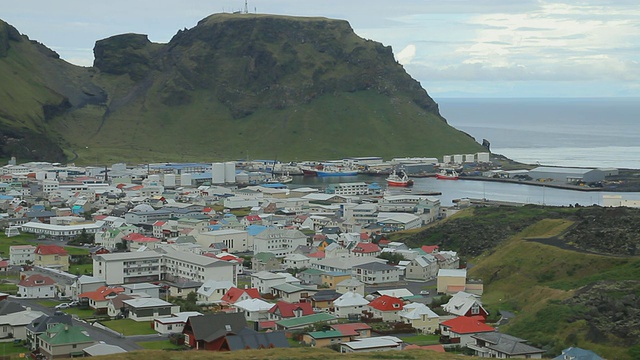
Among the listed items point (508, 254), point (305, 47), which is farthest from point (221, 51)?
point (508, 254)

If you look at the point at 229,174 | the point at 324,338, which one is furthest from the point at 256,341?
the point at 229,174

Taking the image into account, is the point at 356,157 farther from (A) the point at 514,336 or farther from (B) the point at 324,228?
(A) the point at 514,336

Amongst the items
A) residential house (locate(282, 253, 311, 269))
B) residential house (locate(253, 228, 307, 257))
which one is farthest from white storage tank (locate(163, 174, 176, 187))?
residential house (locate(282, 253, 311, 269))

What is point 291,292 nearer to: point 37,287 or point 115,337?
point 115,337

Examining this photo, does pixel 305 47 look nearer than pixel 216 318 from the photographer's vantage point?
No

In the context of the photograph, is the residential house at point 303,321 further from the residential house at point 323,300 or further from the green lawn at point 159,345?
the green lawn at point 159,345

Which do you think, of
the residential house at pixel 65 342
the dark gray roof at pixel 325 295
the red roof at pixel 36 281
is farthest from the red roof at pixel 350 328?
the red roof at pixel 36 281
